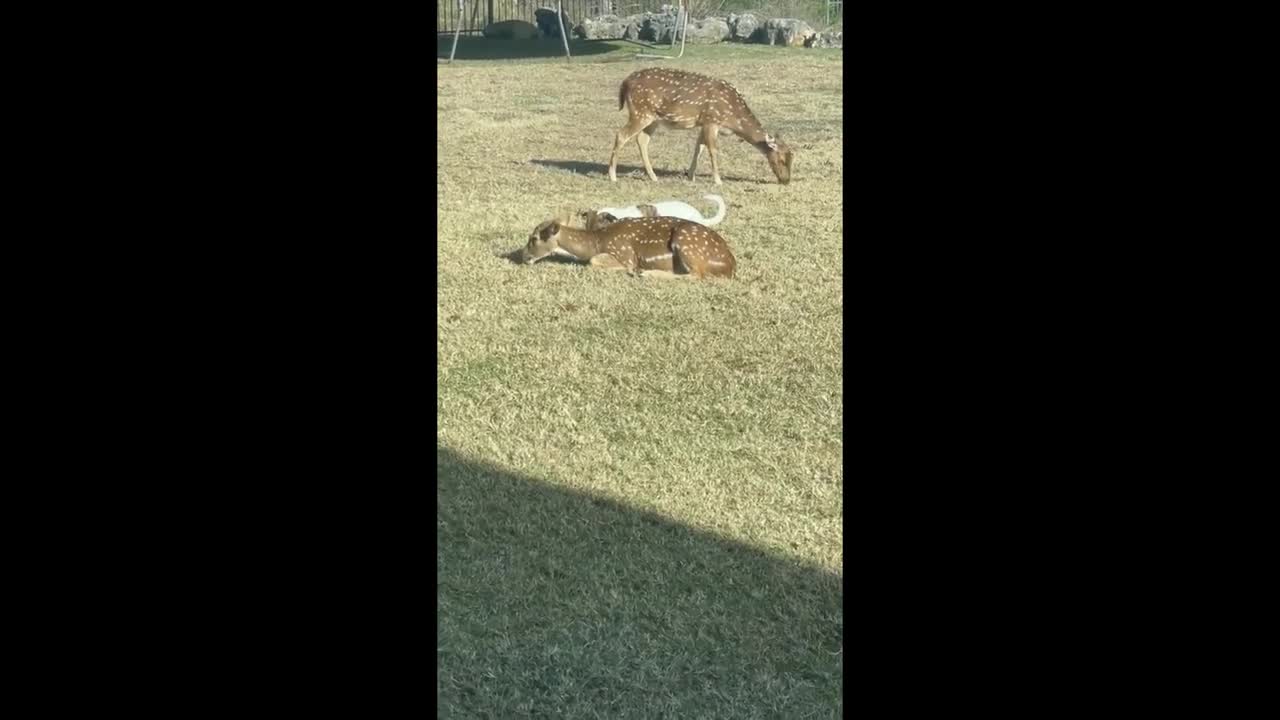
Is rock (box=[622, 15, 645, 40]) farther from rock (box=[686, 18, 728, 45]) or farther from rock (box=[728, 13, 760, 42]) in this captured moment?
rock (box=[728, 13, 760, 42])

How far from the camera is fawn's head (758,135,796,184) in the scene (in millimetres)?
7367

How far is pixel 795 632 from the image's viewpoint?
8.63 ft

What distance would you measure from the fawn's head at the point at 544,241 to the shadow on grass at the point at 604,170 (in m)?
2.29

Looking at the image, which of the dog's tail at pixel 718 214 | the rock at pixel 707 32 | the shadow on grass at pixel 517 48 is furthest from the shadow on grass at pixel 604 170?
Result: the rock at pixel 707 32

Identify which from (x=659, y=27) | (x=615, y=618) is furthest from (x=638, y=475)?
(x=659, y=27)

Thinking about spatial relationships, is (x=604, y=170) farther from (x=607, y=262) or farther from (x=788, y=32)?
(x=788, y=32)

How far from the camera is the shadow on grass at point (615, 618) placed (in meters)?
2.38

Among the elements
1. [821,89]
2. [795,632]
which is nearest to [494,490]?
[795,632]

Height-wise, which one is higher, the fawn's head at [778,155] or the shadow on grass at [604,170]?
the fawn's head at [778,155]

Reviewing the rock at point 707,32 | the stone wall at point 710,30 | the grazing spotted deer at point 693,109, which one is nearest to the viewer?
the grazing spotted deer at point 693,109

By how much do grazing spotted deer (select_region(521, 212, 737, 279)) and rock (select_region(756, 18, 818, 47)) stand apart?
9.24 m

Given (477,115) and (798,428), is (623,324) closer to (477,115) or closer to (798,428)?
(798,428)

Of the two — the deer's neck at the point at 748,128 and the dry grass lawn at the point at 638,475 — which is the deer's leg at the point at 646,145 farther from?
the dry grass lawn at the point at 638,475
